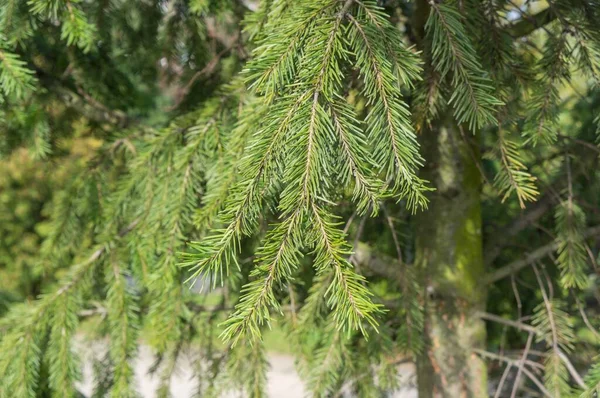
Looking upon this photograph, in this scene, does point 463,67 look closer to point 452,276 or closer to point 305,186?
point 305,186

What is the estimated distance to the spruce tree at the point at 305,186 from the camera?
689mm

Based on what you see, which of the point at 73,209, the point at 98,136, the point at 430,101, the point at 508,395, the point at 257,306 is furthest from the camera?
the point at 508,395

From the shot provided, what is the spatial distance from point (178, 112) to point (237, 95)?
0.33 m

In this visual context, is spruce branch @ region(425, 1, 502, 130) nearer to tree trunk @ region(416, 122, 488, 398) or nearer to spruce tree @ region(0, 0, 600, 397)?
spruce tree @ region(0, 0, 600, 397)

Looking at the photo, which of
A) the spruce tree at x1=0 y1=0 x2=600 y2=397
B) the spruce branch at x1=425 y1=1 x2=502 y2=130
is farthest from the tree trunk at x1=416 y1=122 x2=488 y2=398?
the spruce branch at x1=425 y1=1 x2=502 y2=130

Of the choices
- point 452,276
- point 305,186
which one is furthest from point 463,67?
point 452,276

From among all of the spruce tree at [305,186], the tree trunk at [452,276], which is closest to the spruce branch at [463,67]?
the spruce tree at [305,186]

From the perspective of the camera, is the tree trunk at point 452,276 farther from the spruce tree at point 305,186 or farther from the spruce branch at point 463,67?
the spruce branch at point 463,67

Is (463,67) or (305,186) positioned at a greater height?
(463,67)

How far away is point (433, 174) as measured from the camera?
141 centimetres

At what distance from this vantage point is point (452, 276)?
1416 mm

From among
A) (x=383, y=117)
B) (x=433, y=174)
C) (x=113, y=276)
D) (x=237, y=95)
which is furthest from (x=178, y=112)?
(x=383, y=117)

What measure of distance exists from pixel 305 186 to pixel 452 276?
89 cm

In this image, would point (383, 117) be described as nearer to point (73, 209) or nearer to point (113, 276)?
point (113, 276)
